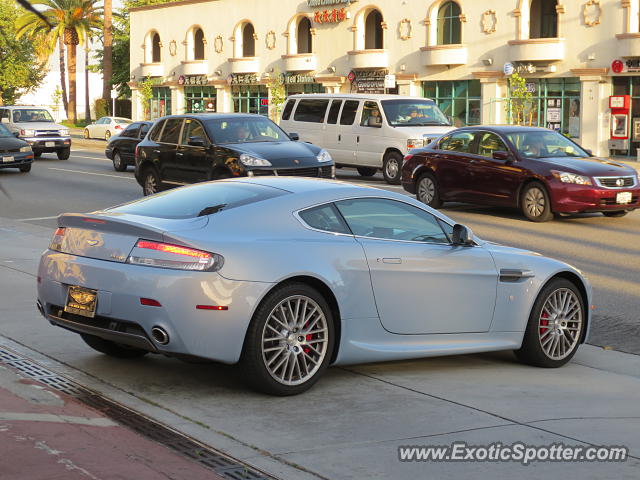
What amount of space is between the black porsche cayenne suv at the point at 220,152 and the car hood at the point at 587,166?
3.83 m

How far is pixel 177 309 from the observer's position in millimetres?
6297

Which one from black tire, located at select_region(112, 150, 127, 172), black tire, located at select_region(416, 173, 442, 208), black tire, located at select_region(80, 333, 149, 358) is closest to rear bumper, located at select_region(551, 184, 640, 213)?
black tire, located at select_region(416, 173, 442, 208)

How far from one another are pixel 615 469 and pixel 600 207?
41.1 feet

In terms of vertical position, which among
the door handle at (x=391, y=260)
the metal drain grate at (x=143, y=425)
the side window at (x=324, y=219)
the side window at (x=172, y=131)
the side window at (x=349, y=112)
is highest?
the side window at (x=349, y=112)

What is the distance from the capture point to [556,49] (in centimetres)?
4250

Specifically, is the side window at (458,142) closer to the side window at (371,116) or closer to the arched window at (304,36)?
the side window at (371,116)

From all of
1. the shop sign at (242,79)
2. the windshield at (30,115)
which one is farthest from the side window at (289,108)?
the shop sign at (242,79)

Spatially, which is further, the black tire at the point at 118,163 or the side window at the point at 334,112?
the black tire at the point at 118,163

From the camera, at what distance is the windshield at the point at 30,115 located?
38.7 meters

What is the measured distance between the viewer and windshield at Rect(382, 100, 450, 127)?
2573 centimetres

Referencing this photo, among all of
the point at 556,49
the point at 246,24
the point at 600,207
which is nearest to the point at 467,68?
the point at 556,49

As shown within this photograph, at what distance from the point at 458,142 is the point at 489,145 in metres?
0.78

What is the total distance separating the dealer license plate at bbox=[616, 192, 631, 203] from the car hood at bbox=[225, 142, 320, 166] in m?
5.05

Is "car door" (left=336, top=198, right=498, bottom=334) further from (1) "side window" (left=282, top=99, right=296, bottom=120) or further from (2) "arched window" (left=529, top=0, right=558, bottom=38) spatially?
(2) "arched window" (left=529, top=0, right=558, bottom=38)
